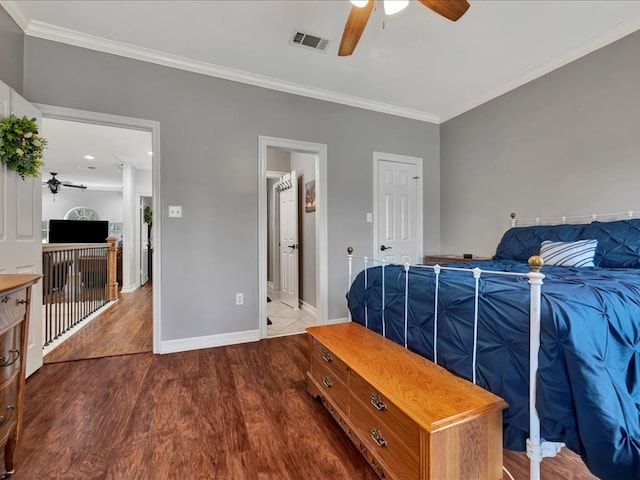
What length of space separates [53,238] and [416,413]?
931 centimetres

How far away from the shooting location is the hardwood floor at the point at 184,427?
1353mm

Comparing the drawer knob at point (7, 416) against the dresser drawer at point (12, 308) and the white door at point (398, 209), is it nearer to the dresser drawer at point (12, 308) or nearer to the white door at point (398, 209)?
the dresser drawer at point (12, 308)

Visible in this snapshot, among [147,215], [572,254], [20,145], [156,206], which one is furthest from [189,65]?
[147,215]

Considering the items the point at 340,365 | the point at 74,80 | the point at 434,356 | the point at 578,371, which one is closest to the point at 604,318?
the point at 578,371

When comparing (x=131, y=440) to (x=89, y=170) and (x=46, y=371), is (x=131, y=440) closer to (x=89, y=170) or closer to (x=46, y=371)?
(x=46, y=371)

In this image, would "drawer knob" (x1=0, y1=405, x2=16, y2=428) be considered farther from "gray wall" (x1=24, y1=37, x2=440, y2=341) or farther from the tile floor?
the tile floor

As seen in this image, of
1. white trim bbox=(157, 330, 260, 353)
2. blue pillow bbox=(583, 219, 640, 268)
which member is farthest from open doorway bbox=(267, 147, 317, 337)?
blue pillow bbox=(583, 219, 640, 268)

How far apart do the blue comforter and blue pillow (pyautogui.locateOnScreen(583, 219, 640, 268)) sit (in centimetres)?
68

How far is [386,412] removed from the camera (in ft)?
4.01

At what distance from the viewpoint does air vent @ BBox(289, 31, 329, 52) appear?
2.45m

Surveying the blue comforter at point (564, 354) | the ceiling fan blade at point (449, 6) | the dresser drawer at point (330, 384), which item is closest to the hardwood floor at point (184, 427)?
the dresser drawer at point (330, 384)

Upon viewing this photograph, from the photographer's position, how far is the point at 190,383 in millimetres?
2145

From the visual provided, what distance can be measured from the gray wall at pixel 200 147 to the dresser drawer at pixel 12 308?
1413mm

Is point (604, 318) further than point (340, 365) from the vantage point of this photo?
No
